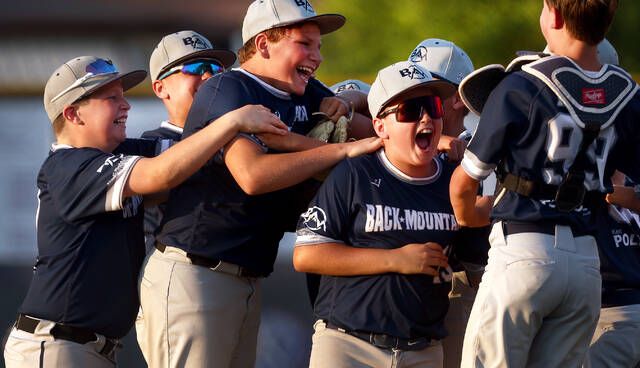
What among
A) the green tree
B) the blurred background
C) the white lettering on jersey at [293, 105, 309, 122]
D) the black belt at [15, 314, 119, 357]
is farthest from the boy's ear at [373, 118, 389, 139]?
the green tree

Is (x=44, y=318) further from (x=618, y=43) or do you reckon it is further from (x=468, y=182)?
(x=618, y=43)

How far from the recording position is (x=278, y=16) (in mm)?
5176

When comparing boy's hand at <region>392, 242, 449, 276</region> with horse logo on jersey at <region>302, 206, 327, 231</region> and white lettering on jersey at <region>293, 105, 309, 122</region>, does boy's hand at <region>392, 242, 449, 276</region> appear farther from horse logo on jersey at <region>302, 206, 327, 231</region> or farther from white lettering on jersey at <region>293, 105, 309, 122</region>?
white lettering on jersey at <region>293, 105, 309, 122</region>

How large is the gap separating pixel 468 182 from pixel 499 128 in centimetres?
28

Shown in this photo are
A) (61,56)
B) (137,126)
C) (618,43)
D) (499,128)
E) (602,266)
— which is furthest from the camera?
(618,43)

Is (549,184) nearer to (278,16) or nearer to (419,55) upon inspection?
(278,16)

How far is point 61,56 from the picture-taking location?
487 inches

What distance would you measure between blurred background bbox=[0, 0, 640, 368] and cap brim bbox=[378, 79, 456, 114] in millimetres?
3777

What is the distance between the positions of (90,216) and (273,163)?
2.67 feet

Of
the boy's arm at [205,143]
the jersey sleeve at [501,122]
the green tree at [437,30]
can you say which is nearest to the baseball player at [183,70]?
the boy's arm at [205,143]

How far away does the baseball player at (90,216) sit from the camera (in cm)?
484

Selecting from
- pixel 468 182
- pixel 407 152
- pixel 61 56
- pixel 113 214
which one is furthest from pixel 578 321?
pixel 61 56

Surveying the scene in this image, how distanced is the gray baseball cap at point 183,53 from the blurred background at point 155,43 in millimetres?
2393

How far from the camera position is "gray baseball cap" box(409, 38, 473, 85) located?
5656 mm
